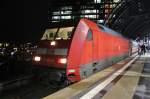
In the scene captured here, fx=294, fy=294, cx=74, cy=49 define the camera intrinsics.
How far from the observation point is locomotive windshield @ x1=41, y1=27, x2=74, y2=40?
12.0 metres

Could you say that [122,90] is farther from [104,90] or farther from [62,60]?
[62,60]

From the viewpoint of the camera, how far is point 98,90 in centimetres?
1041

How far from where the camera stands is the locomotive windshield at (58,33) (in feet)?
39.3

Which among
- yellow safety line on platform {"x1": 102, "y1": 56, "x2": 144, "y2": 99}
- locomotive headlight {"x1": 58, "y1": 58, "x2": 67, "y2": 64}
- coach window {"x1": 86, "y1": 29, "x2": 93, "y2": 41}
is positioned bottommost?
yellow safety line on platform {"x1": 102, "y1": 56, "x2": 144, "y2": 99}

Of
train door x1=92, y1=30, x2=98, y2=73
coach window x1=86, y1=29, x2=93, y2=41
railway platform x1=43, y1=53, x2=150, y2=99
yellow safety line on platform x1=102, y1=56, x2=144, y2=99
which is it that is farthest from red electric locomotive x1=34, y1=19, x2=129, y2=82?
yellow safety line on platform x1=102, y1=56, x2=144, y2=99

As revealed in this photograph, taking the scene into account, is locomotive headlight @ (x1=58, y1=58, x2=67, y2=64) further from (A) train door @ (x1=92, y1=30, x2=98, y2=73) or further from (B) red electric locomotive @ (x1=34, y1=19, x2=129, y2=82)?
(A) train door @ (x1=92, y1=30, x2=98, y2=73)

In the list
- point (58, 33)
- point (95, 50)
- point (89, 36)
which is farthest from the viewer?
point (95, 50)

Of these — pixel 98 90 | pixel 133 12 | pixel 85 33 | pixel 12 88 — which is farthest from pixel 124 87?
pixel 133 12

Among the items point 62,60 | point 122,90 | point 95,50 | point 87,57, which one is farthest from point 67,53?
point 95,50

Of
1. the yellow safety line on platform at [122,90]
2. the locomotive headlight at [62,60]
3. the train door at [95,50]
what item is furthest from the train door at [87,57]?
the yellow safety line on platform at [122,90]

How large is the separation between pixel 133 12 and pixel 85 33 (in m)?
36.9

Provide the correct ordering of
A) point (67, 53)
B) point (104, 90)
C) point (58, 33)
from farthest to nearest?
point (58, 33) → point (67, 53) → point (104, 90)

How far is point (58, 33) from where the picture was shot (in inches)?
491

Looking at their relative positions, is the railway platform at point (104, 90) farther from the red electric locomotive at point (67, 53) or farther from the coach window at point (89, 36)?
the coach window at point (89, 36)
